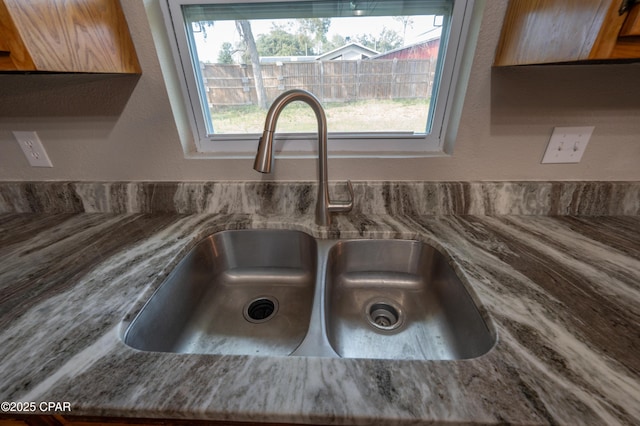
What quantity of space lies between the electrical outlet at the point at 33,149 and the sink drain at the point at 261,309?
898mm

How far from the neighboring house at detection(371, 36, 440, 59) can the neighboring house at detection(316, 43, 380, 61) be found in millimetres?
28

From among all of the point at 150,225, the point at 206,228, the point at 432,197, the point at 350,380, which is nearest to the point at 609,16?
the point at 432,197

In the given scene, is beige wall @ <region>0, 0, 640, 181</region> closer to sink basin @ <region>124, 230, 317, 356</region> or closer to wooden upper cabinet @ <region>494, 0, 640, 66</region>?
wooden upper cabinet @ <region>494, 0, 640, 66</region>

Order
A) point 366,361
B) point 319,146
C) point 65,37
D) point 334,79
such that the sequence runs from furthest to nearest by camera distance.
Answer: point 334,79 < point 319,146 < point 65,37 < point 366,361

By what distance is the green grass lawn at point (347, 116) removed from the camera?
2.91 feet

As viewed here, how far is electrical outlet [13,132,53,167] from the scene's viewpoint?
2.92 ft

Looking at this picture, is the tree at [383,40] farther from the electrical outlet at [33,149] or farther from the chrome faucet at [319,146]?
the electrical outlet at [33,149]

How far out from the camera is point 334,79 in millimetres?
854

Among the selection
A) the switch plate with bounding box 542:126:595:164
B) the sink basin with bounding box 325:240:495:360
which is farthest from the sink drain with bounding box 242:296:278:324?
the switch plate with bounding box 542:126:595:164

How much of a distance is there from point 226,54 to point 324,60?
319 millimetres

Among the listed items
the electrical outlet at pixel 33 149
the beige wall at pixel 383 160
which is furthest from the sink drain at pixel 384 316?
the electrical outlet at pixel 33 149

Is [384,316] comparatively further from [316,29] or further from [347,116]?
[316,29]

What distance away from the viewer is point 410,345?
675mm

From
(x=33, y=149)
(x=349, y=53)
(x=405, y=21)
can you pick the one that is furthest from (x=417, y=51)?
(x=33, y=149)
